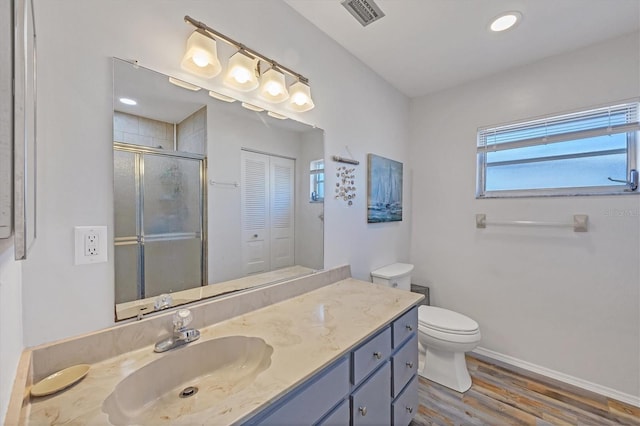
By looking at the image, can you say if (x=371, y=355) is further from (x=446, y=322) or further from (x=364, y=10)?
(x=364, y=10)

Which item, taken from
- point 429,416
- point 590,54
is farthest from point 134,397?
point 590,54

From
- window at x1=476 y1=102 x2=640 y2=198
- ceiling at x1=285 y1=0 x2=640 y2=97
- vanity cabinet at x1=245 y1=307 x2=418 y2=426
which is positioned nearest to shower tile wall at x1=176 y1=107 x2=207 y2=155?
ceiling at x1=285 y1=0 x2=640 y2=97

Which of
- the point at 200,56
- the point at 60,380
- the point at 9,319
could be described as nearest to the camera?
the point at 9,319

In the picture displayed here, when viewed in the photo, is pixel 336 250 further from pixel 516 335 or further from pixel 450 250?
pixel 516 335

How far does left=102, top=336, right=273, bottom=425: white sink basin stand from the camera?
711mm

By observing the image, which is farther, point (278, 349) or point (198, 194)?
point (198, 194)

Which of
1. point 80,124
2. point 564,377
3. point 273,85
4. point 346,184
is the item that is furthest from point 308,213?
point 564,377

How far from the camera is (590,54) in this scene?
1.83 meters

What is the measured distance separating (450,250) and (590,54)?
174 cm

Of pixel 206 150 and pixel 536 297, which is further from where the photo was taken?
pixel 536 297

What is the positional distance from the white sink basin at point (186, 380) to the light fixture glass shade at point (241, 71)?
1.13 metres

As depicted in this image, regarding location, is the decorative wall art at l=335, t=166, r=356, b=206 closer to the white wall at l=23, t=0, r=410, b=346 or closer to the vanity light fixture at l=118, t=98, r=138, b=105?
the white wall at l=23, t=0, r=410, b=346

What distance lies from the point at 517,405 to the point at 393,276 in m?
1.12

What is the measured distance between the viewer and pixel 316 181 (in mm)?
1658
